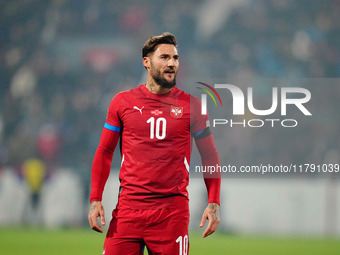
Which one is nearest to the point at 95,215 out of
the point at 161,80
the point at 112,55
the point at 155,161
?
the point at 155,161

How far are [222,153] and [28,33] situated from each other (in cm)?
566

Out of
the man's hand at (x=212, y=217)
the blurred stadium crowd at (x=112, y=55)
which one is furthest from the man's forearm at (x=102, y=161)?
the blurred stadium crowd at (x=112, y=55)

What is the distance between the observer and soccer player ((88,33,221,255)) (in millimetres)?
3041

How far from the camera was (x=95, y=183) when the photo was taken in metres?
3.24

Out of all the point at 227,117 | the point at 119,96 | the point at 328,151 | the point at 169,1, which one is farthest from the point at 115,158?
the point at 119,96

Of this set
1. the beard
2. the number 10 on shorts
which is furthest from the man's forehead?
the number 10 on shorts

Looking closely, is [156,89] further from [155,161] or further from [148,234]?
[148,234]

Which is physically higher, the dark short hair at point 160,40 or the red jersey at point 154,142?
the dark short hair at point 160,40

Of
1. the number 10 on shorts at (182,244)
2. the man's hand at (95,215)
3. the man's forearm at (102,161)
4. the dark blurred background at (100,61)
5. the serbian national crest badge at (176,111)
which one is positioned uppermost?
the dark blurred background at (100,61)

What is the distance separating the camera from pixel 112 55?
12945 millimetres

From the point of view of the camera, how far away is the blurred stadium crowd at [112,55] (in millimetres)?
10984

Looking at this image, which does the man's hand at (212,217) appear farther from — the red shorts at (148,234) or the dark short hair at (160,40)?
the dark short hair at (160,40)

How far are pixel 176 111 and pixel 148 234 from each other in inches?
28.5

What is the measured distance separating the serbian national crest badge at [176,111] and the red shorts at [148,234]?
544 mm
